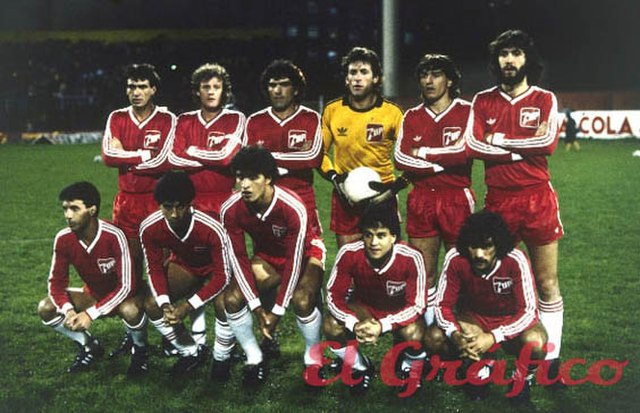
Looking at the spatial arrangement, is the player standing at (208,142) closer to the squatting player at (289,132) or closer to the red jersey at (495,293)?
the squatting player at (289,132)

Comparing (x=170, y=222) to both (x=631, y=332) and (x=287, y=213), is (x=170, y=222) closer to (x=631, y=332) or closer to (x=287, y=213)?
(x=287, y=213)

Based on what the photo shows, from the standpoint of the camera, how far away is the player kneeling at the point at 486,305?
3717 mm

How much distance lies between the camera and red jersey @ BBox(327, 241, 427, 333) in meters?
3.92

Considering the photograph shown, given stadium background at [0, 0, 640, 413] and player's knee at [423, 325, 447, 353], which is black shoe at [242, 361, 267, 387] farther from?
player's knee at [423, 325, 447, 353]

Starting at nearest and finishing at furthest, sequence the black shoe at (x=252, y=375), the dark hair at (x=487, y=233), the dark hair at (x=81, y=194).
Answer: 1. the dark hair at (x=487, y=233)
2. the black shoe at (x=252, y=375)
3. the dark hair at (x=81, y=194)

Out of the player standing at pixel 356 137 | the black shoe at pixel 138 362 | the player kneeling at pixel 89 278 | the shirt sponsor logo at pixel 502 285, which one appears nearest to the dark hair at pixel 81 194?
the player kneeling at pixel 89 278

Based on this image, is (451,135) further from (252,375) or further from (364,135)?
(252,375)

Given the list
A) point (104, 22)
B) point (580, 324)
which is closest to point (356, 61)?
point (580, 324)

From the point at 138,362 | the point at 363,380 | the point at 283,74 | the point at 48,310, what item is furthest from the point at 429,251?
the point at 48,310

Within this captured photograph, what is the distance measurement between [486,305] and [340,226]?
1218 millimetres

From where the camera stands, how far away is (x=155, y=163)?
4.78 metres

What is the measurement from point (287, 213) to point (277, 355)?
1.08m

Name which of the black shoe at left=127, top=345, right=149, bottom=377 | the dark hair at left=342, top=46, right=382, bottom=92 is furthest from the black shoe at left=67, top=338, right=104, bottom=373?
the dark hair at left=342, top=46, right=382, bottom=92

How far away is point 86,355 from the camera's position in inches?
180
